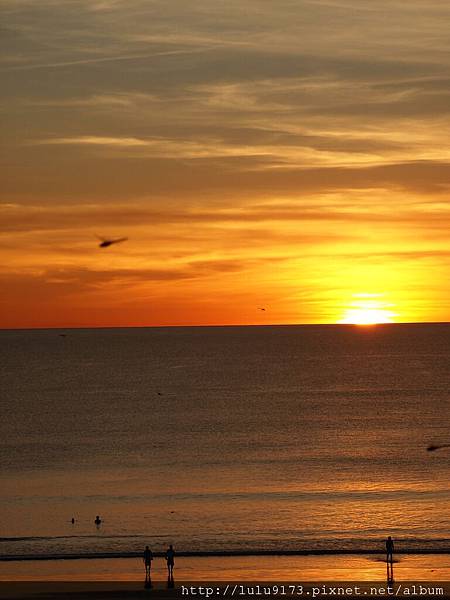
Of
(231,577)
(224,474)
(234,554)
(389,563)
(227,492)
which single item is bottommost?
(231,577)

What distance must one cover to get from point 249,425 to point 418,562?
71.9 metres

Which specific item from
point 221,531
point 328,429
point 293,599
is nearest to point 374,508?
point 221,531

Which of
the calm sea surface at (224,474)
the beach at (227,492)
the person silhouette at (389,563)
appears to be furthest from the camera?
the calm sea surface at (224,474)

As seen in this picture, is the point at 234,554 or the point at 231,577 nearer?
the point at 231,577

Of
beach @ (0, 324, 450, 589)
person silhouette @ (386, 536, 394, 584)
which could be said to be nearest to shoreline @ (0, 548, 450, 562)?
beach @ (0, 324, 450, 589)

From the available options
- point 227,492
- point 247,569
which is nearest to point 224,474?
point 227,492

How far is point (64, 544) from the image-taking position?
5544 centimetres

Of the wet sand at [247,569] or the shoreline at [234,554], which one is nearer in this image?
the wet sand at [247,569]

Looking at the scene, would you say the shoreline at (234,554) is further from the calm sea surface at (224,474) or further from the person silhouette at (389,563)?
the person silhouette at (389,563)

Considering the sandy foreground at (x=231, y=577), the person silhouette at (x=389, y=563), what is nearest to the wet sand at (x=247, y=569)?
the sandy foreground at (x=231, y=577)

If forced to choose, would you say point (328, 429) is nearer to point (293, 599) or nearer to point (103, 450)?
point (103, 450)

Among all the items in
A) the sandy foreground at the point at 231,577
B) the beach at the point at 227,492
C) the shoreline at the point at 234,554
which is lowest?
the sandy foreground at the point at 231,577

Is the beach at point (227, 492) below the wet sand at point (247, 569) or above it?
above

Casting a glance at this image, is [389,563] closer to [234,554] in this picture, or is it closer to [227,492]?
[234,554]
